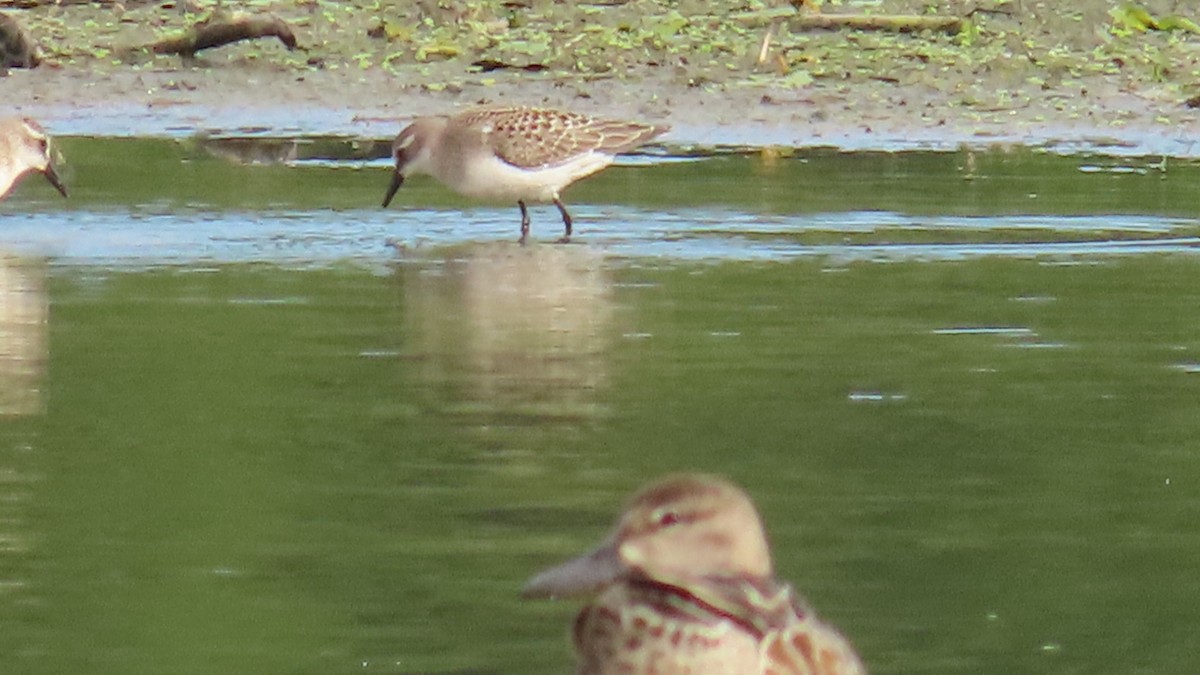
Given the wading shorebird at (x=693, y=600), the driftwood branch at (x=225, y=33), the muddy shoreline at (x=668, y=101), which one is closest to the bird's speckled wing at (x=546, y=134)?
the muddy shoreline at (x=668, y=101)

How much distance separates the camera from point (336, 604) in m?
6.40

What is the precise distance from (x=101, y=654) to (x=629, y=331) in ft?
14.0

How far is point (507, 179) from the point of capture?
1437 cm

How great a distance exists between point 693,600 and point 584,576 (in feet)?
0.91

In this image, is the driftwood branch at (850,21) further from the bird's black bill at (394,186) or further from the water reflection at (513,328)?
the water reflection at (513,328)

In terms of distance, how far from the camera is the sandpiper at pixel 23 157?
46.1ft

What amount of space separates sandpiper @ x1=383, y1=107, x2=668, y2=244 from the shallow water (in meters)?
0.30

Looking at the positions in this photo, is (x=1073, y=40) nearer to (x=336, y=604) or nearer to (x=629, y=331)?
(x=629, y=331)

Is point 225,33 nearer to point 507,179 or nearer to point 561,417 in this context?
point 507,179

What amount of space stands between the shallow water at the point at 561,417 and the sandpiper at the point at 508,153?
0.97 feet

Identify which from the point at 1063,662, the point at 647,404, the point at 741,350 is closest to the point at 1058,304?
the point at 741,350

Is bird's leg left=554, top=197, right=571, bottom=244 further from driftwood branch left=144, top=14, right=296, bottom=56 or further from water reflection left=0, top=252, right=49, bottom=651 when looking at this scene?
driftwood branch left=144, top=14, right=296, bottom=56

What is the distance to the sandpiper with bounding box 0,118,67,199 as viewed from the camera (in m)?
14.1

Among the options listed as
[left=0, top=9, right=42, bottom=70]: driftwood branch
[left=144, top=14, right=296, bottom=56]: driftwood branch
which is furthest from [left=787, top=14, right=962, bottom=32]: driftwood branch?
[left=0, top=9, right=42, bottom=70]: driftwood branch
